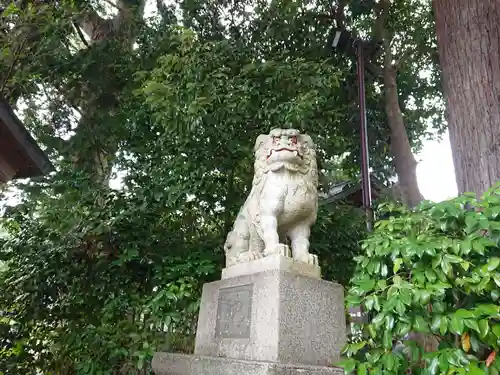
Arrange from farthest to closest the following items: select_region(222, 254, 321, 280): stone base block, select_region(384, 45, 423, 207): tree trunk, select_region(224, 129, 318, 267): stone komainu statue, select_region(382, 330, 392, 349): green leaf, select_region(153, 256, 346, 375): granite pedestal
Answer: select_region(384, 45, 423, 207): tree trunk < select_region(224, 129, 318, 267): stone komainu statue < select_region(222, 254, 321, 280): stone base block < select_region(153, 256, 346, 375): granite pedestal < select_region(382, 330, 392, 349): green leaf

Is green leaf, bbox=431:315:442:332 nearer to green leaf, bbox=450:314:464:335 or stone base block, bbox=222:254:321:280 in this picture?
green leaf, bbox=450:314:464:335

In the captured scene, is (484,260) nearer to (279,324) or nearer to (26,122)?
(279,324)

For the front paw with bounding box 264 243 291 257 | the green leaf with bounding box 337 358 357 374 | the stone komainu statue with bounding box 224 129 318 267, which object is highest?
the stone komainu statue with bounding box 224 129 318 267

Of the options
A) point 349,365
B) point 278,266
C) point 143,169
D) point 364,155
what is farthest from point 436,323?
point 364,155

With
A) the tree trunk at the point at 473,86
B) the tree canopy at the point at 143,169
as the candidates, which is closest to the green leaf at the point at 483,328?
the tree trunk at the point at 473,86

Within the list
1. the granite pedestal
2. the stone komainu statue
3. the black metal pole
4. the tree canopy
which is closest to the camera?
the granite pedestal

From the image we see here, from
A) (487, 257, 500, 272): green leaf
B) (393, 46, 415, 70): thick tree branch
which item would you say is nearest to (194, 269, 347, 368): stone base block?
(487, 257, 500, 272): green leaf

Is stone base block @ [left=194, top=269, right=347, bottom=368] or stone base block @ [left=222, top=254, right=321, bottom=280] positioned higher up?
stone base block @ [left=222, top=254, right=321, bottom=280]

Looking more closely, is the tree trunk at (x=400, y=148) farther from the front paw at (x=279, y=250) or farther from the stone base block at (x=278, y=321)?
the front paw at (x=279, y=250)

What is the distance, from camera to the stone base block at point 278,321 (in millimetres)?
2801

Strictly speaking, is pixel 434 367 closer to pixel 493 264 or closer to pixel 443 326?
pixel 443 326

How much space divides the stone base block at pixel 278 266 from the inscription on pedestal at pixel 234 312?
137 mm

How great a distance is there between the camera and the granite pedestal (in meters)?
2.74

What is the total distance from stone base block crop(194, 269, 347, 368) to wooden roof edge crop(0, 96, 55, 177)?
2480 millimetres
